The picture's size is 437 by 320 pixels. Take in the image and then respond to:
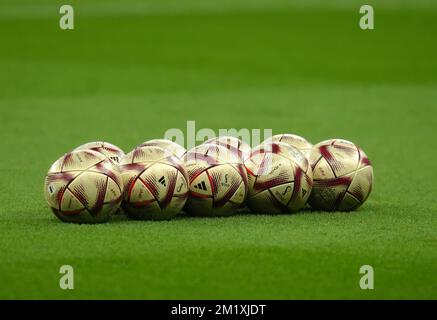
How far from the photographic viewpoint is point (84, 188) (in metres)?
9.19

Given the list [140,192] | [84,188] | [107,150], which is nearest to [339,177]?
[140,192]

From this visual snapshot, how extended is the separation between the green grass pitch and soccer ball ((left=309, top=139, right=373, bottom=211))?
0.66ft

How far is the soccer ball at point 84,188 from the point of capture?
30.2 feet

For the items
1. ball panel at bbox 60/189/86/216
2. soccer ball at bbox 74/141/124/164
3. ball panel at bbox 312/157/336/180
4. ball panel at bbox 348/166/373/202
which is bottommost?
ball panel at bbox 60/189/86/216

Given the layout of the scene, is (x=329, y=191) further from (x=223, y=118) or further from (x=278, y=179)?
(x=223, y=118)

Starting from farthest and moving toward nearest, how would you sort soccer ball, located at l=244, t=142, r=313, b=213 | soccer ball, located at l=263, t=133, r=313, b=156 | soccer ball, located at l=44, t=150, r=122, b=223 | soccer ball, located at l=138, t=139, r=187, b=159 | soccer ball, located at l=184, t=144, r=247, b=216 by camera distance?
soccer ball, located at l=263, t=133, r=313, b=156
soccer ball, located at l=138, t=139, r=187, b=159
soccer ball, located at l=244, t=142, r=313, b=213
soccer ball, located at l=184, t=144, r=247, b=216
soccer ball, located at l=44, t=150, r=122, b=223

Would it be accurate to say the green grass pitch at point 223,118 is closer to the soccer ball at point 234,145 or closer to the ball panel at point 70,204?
the ball panel at point 70,204

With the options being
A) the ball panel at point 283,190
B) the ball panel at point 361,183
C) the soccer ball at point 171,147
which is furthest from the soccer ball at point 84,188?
the ball panel at point 361,183

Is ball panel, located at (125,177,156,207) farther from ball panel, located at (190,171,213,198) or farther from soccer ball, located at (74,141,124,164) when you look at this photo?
soccer ball, located at (74,141,124,164)

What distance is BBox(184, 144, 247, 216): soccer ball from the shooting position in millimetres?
9617

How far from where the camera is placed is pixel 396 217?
10.3m

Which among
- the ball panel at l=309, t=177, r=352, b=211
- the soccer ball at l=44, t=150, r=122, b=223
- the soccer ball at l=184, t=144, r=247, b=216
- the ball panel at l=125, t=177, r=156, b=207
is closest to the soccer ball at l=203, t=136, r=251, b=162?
the soccer ball at l=184, t=144, r=247, b=216

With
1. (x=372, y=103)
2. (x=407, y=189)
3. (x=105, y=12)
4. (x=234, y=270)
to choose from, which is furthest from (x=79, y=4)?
(x=234, y=270)

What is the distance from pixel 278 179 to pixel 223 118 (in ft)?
30.7
